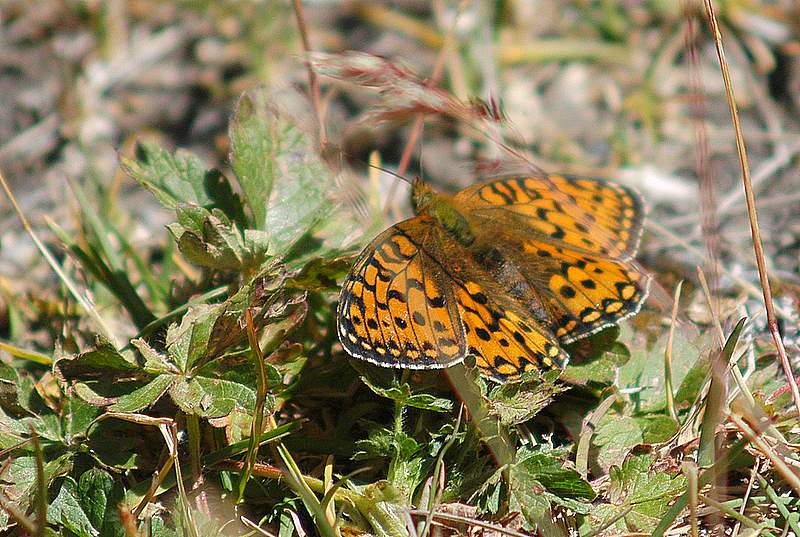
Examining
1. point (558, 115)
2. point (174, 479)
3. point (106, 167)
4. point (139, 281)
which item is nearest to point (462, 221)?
point (174, 479)

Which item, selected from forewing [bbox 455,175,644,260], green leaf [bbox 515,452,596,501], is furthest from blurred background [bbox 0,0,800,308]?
green leaf [bbox 515,452,596,501]

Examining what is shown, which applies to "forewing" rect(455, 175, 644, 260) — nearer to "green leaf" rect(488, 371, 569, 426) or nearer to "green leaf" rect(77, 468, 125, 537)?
"green leaf" rect(488, 371, 569, 426)

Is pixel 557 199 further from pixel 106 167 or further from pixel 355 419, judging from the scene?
pixel 106 167

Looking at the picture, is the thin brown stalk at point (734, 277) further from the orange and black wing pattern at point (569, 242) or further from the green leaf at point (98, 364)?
the green leaf at point (98, 364)

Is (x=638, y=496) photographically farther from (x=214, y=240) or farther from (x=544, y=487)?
(x=214, y=240)

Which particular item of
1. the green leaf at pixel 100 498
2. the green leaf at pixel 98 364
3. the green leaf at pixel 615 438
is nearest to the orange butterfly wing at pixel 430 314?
the green leaf at pixel 615 438

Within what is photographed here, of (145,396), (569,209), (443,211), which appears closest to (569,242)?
(569,209)
